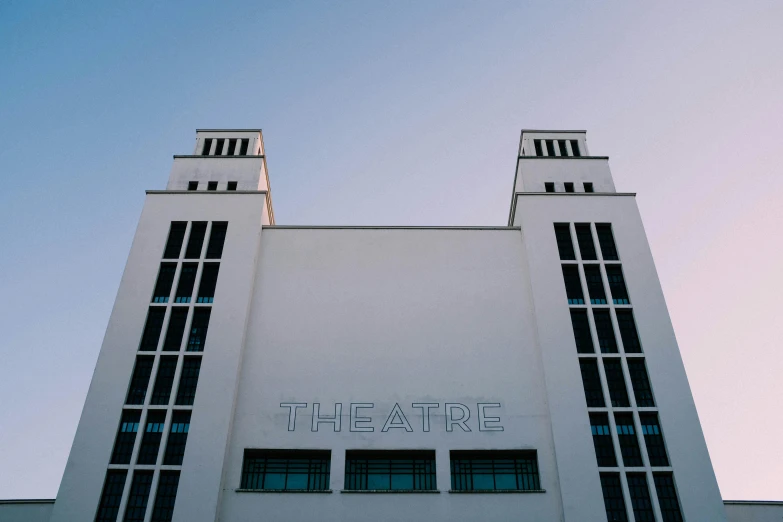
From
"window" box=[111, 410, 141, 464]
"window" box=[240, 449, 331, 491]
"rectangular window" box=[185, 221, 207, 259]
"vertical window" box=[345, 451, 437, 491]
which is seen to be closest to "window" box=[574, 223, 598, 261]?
"vertical window" box=[345, 451, 437, 491]

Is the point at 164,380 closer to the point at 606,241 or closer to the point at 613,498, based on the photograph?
the point at 613,498

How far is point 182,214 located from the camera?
31.8 meters

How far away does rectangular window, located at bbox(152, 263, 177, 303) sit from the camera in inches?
1151

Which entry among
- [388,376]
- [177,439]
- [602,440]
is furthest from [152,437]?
[602,440]

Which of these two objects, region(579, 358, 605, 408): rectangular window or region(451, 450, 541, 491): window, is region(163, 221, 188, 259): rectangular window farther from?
region(579, 358, 605, 408): rectangular window

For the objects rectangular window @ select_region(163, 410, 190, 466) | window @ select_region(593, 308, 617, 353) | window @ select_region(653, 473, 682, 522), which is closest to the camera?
window @ select_region(653, 473, 682, 522)

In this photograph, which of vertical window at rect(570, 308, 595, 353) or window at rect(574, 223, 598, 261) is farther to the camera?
window at rect(574, 223, 598, 261)

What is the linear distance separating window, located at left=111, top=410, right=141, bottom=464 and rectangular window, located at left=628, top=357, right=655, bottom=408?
773 inches

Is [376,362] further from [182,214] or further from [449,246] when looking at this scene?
[182,214]

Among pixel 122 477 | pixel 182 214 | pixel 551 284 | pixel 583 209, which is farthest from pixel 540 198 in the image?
pixel 122 477

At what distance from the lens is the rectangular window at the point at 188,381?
2638 cm

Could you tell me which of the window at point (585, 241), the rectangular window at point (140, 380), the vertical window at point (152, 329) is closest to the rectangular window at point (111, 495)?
the rectangular window at point (140, 380)

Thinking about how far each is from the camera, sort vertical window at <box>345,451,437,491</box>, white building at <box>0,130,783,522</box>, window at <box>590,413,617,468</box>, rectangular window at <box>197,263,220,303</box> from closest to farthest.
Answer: white building at <box>0,130,783,522</box>, window at <box>590,413,617,468</box>, vertical window at <box>345,451,437,491</box>, rectangular window at <box>197,263,220,303</box>

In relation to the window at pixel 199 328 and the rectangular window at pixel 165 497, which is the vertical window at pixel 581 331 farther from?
the rectangular window at pixel 165 497
